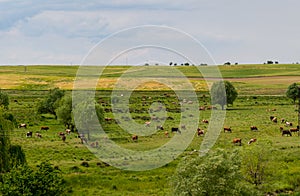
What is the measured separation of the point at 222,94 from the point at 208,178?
6478cm

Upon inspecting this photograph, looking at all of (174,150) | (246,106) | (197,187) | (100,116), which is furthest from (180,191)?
(246,106)

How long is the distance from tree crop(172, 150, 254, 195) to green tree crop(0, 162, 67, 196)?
765 cm

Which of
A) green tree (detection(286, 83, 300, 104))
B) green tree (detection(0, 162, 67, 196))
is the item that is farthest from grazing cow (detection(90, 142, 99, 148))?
green tree (detection(286, 83, 300, 104))

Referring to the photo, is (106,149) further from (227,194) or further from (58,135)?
(227,194)

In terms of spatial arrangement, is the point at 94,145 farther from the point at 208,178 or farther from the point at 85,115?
the point at 208,178

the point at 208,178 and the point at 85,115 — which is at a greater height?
the point at 85,115

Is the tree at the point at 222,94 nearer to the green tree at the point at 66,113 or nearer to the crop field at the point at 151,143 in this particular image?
the crop field at the point at 151,143

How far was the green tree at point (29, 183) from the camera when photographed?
2866 cm

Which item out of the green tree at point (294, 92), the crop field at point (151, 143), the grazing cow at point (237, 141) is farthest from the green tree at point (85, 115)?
the green tree at point (294, 92)

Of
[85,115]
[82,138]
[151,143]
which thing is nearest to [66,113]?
[85,115]

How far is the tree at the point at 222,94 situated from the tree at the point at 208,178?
62.8 meters

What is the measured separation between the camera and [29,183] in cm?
2911

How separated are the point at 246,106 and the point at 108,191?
63.0 metres

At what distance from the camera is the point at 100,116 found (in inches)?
2338
